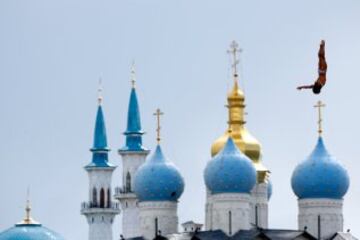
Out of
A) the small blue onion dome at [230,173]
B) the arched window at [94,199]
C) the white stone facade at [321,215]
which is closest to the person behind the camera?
the small blue onion dome at [230,173]

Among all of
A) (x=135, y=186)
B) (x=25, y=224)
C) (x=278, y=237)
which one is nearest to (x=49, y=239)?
(x=25, y=224)

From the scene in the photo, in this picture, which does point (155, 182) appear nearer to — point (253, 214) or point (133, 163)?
point (253, 214)

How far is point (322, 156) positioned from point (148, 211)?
7.86m

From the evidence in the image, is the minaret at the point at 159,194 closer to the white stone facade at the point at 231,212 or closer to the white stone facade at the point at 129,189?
the white stone facade at the point at 231,212

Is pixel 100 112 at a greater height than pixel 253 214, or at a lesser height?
greater

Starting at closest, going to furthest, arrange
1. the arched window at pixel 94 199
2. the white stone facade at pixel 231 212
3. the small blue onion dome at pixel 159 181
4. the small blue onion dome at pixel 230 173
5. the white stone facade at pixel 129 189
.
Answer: the small blue onion dome at pixel 230 173 < the white stone facade at pixel 231 212 < the small blue onion dome at pixel 159 181 < the white stone facade at pixel 129 189 < the arched window at pixel 94 199

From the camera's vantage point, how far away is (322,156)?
273 feet

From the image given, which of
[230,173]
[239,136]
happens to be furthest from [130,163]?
[230,173]

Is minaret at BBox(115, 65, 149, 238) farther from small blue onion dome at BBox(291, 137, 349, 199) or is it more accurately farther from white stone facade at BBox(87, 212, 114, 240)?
small blue onion dome at BBox(291, 137, 349, 199)

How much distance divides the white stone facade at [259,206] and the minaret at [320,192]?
5.65 feet

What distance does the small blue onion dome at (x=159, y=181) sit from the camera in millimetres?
83938

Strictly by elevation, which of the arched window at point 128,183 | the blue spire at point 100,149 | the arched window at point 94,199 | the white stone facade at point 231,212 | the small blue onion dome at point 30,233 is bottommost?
the white stone facade at point 231,212

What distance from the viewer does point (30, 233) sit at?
103562mm

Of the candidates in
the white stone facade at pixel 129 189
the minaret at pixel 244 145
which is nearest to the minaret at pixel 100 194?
the white stone facade at pixel 129 189
